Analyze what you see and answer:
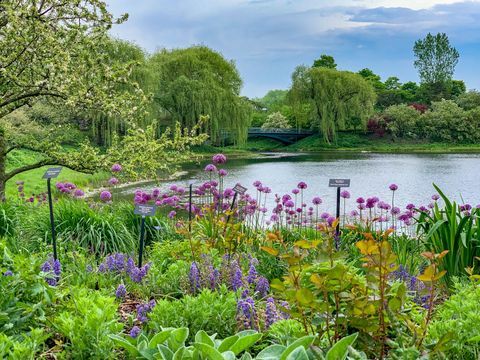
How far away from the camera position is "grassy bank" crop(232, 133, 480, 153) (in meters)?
50.1

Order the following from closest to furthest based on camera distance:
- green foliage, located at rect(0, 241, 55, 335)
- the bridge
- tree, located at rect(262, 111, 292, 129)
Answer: green foliage, located at rect(0, 241, 55, 335) < the bridge < tree, located at rect(262, 111, 292, 129)

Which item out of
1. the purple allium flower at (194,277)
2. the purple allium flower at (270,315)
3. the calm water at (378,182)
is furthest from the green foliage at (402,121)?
the purple allium flower at (270,315)

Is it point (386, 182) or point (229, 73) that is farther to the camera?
point (229, 73)

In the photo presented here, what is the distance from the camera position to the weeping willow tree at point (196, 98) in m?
33.8

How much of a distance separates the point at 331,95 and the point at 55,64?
42.1 metres

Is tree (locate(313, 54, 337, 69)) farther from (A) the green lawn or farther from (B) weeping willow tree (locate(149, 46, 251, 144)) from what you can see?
(A) the green lawn

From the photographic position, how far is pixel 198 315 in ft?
8.23

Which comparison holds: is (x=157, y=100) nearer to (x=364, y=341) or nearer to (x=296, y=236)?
(x=296, y=236)

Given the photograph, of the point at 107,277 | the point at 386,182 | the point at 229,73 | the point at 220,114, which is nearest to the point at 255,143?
the point at 229,73

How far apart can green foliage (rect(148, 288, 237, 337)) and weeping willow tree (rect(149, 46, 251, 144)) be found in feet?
95.8

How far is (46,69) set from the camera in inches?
308

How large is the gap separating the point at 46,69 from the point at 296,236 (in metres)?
4.60

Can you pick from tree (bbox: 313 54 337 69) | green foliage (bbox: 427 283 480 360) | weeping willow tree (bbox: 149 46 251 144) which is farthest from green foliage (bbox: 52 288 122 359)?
tree (bbox: 313 54 337 69)

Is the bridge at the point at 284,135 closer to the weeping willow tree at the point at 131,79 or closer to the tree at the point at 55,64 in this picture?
the weeping willow tree at the point at 131,79
